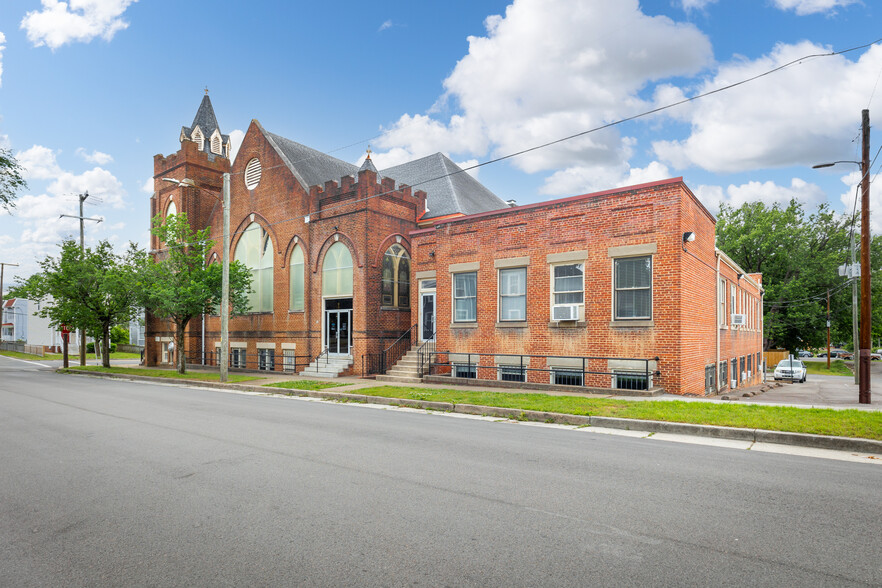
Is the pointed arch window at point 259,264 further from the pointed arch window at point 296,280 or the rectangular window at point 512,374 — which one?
the rectangular window at point 512,374

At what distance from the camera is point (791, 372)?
3325cm

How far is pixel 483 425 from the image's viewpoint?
10406 mm

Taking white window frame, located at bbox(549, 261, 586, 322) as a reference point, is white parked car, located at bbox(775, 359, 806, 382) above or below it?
below

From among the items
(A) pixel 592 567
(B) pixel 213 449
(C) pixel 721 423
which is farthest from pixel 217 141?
(A) pixel 592 567

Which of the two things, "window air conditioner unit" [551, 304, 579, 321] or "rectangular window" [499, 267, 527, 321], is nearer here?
"window air conditioner unit" [551, 304, 579, 321]

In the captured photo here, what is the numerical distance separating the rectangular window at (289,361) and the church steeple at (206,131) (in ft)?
61.2

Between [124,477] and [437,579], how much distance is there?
15.4 feet

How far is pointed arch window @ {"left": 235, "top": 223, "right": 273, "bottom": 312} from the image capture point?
2741cm

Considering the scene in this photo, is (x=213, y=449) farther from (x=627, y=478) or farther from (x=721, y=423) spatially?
(x=721, y=423)

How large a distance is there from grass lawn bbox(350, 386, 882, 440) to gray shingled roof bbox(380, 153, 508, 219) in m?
13.8

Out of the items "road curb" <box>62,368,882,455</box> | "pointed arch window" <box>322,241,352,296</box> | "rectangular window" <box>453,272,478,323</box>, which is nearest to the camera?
"road curb" <box>62,368,882,455</box>

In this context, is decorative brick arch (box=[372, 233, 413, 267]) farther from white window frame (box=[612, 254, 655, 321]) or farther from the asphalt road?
the asphalt road

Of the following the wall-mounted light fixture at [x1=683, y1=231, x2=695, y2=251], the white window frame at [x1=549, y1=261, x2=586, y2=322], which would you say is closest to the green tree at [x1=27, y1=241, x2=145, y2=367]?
the white window frame at [x1=549, y1=261, x2=586, y2=322]

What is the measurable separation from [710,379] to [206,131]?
1400 inches
